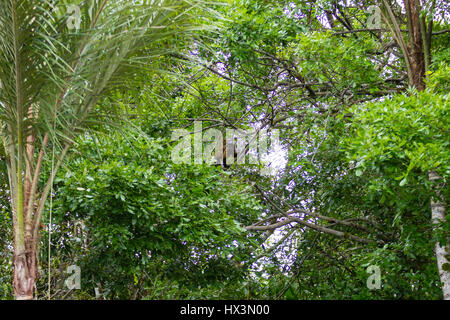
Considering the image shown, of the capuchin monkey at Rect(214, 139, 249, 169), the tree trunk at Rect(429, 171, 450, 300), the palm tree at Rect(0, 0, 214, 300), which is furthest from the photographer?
the capuchin monkey at Rect(214, 139, 249, 169)

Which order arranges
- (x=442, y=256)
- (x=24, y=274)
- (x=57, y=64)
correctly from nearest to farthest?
(x=57, y=64) → (x=24, y=274) → (x=442, y=256)

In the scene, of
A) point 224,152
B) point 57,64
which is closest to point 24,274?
point 57,64

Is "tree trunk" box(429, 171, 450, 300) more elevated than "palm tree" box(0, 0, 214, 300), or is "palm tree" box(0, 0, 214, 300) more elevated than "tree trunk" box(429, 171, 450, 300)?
"palm tree" box(0, 0, 214, 300)

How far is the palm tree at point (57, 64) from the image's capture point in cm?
267

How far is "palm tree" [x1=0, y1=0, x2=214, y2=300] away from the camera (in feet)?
8.77

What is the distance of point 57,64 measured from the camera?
8.71 ft

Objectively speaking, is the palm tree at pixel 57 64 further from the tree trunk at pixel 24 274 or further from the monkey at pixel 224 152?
the monkey at pixel 224 152

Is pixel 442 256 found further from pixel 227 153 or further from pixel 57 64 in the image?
pixel 57 64

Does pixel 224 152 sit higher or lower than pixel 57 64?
higher

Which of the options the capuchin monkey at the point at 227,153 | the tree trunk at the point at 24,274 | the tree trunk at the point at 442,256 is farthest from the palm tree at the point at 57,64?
the capuchin monkey at the point at 227,153

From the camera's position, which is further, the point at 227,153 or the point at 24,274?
the point at 227,153

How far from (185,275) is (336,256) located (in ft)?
6.38

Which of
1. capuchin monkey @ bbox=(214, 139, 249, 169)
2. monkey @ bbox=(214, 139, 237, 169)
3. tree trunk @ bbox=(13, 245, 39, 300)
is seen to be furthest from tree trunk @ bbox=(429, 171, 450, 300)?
tree trunk @ bbox=(13, 245, 39, 300)

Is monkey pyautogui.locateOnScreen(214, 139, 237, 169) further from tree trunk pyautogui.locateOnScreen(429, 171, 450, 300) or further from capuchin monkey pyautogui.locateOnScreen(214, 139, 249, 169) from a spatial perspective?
tree trunk pyautogui.locateOnScreen(429, 171, 450, 300)
